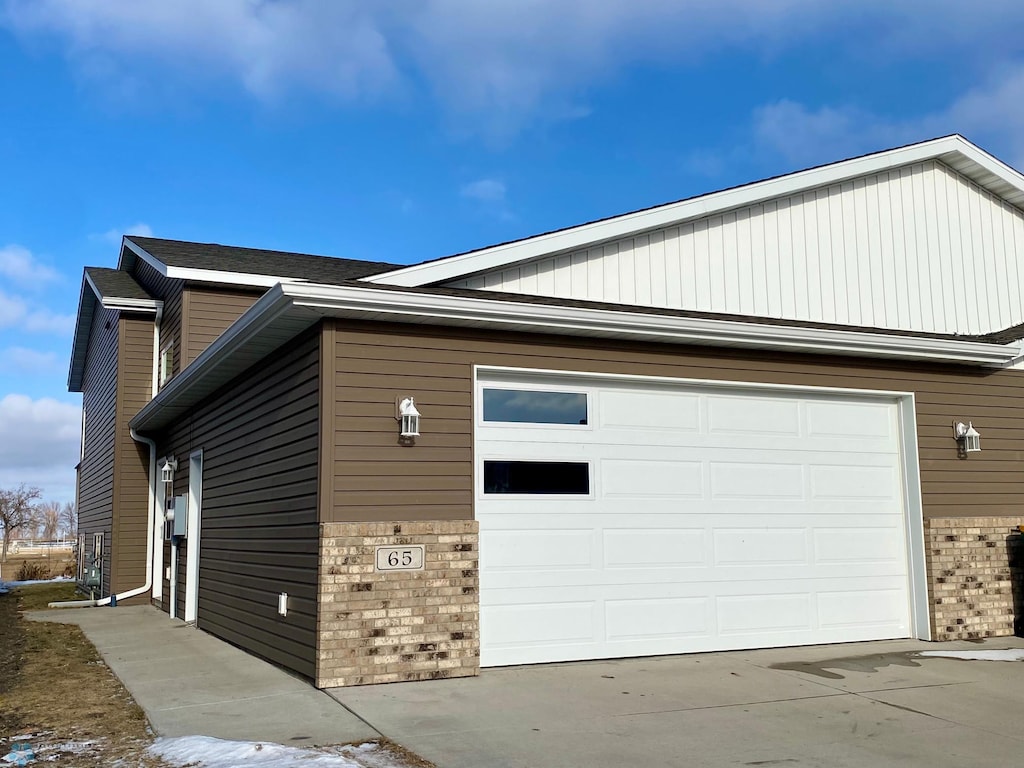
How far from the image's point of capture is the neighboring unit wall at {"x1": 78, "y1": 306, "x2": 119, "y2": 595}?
15.9m

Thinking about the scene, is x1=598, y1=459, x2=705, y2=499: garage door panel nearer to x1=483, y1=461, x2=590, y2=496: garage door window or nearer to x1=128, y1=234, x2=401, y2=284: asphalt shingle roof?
x1=483, y1=461, x2=590, y2=496: garage door window

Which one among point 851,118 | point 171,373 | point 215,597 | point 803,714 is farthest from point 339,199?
point 803,714

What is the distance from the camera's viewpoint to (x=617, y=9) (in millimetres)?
12422

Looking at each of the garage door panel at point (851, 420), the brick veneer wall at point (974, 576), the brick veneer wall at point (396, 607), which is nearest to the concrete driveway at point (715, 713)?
the brick veneer wall at point (396, 607)

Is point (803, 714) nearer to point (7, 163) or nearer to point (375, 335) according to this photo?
point (375, 335)

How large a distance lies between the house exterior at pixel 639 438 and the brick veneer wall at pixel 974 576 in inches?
1.3

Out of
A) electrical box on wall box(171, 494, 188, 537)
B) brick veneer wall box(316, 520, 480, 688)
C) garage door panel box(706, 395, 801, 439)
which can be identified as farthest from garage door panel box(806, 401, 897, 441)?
electrical box on wall box(171, 494, 188, 537)

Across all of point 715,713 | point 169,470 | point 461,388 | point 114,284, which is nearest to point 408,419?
point 461,388

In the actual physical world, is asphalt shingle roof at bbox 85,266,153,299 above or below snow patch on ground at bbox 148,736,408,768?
above

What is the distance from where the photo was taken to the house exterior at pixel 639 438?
707 centimetres

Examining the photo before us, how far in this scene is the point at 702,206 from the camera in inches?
390

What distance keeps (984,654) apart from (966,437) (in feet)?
7.72

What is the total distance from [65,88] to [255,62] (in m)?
2.69

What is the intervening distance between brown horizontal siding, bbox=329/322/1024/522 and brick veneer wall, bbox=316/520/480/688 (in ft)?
0.59
